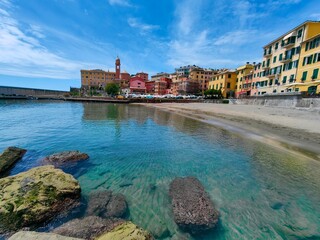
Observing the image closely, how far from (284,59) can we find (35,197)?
5271 cm

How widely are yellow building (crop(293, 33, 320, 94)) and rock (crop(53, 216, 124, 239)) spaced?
38284mm

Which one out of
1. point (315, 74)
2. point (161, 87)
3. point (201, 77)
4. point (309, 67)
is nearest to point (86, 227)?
point (315, 74)

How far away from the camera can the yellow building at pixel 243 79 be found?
2406 inches

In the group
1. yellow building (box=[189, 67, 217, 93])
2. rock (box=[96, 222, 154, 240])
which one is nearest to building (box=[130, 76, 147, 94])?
yellow building (box=[189, 67, 217, 93])

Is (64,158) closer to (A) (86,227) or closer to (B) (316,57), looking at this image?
(A) (86,227)

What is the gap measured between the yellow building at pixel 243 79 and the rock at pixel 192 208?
63698 millimetres

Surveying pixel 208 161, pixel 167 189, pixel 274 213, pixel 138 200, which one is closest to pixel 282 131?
pixel 208 161

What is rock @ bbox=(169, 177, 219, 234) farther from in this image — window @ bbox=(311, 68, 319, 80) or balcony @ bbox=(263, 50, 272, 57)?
balcony @ bbox=(263, 50, 272, 57)

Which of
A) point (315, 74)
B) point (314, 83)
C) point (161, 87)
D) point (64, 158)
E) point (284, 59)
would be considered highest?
point (284, 59)

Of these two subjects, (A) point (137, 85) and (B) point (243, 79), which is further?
(A) point (137, 85)

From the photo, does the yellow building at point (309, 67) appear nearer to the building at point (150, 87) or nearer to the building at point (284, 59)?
the building at point (284, 59)

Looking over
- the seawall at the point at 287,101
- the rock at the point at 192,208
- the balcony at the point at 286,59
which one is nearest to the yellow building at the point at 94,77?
the seawall at the point at 287,101

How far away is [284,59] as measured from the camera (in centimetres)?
3941

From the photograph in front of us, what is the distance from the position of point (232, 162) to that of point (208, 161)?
1.36 metres
